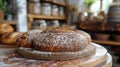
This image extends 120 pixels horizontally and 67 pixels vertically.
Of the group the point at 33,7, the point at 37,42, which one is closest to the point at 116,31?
the point at 33,7

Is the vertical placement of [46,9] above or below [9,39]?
above

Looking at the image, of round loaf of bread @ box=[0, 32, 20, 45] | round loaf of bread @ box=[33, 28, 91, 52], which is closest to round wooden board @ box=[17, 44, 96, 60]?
round loaf of bread @ box=[33, 28, 91, 52]

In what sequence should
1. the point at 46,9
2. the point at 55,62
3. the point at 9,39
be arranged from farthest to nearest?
the point at 46,9
the point at 9,39
the point at 55,62

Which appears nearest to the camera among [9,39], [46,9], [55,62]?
[55,62]

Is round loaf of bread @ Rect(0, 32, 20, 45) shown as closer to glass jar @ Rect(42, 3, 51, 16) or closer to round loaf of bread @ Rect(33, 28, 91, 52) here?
round loaf of bread @ Rect(33, 28, 91, 52)

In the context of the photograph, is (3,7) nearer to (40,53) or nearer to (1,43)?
(1,43)

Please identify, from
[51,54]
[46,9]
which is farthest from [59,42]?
[46,9]

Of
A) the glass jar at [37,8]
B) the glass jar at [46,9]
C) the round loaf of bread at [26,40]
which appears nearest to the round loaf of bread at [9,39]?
the round loaf of bread at [26,40]

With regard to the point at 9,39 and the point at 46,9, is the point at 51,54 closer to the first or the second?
the point at 9,39

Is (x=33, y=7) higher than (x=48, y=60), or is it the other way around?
(x=33, y=7)
